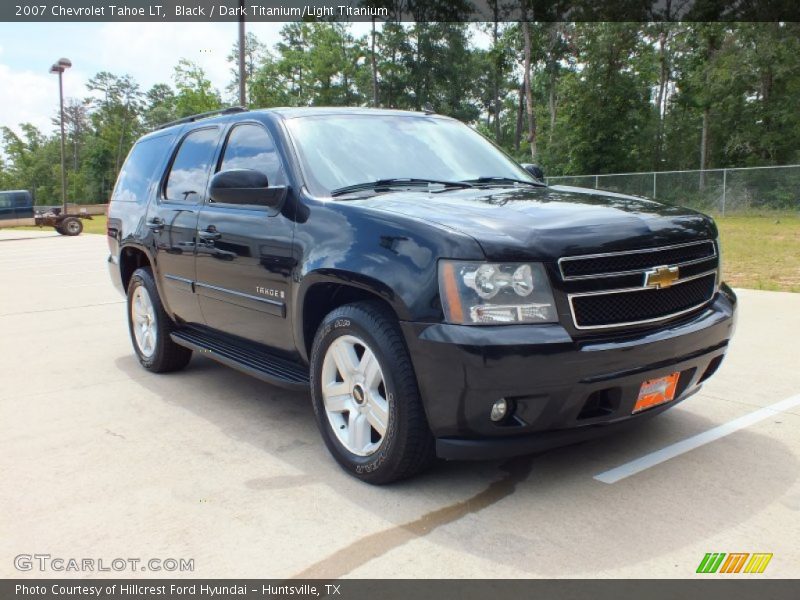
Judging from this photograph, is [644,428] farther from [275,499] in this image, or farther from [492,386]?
[275,499]

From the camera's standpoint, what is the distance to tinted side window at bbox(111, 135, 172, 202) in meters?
5.58

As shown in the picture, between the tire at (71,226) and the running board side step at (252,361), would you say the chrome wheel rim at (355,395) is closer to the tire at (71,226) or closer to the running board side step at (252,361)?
the running board side step at (252,361)

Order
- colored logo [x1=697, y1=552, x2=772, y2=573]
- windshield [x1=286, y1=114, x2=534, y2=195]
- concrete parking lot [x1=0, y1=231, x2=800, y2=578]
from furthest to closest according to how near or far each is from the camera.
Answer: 1. windshield [x1=286, y1=114, x2=534, y2=195]
2. concrete parking lot [x1=0, y1=231, x2=800, y2=578]
3. colored logo [x1=697, y1=552, x2=772, y2=573]

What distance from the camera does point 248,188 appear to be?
12.4ft

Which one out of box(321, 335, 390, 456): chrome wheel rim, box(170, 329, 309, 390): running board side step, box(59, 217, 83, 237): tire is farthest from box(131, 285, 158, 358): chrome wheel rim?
box(59, 217, 83, 237): tire

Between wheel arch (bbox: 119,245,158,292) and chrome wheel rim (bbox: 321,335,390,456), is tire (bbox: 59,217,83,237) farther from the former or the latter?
chrome wheel rim (bbox: 321,335,390,456)

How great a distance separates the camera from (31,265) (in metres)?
15.7

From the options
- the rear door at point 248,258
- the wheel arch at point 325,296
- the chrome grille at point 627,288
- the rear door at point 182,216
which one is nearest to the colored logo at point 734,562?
the chrome grille at point 627,288

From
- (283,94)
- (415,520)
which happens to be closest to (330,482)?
(415,520)

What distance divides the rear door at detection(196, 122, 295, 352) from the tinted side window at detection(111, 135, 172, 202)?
119 cm

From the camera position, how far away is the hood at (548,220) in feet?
9.47

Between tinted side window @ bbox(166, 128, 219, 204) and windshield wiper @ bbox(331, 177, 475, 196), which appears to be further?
tinted side window @ bbox(166, 128, 219, 204)

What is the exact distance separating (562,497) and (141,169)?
14.6 ft

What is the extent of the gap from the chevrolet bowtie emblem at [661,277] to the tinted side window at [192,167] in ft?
9.94
